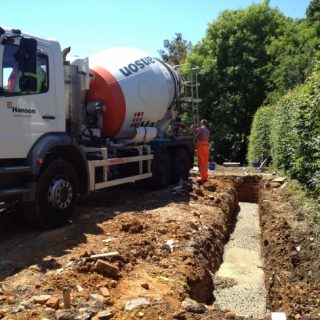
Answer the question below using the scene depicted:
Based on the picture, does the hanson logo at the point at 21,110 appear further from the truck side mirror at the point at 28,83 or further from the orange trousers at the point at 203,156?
the orange trousers at the point at 203,156

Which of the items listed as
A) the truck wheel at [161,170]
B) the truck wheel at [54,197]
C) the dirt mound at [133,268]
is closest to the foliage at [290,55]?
the truck wheel at [161,170]

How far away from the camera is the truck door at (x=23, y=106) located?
243 inches

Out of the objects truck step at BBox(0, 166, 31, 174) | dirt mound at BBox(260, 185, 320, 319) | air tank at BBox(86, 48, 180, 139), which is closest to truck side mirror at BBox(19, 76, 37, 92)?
truck step at BBox(0, 166, 31, 174)

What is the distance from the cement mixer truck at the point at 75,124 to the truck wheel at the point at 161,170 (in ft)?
0.08

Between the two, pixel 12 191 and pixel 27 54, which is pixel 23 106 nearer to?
pixel 27 54

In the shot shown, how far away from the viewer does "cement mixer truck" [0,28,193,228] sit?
20.6ft

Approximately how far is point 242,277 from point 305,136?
3284 mm

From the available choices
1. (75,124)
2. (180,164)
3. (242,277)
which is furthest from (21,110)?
(180,164)

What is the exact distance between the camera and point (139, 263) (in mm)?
5727

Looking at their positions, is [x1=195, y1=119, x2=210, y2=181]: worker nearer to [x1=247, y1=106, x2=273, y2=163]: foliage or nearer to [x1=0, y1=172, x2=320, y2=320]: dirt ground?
[x1=0, y1=172, x2=320, y2=320]: dirt ground

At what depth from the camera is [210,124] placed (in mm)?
27609

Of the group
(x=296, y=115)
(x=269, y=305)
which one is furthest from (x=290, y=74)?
(x=269, y=305)

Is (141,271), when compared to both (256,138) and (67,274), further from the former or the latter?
(256,138)

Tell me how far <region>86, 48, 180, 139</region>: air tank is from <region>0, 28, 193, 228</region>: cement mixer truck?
21mm
